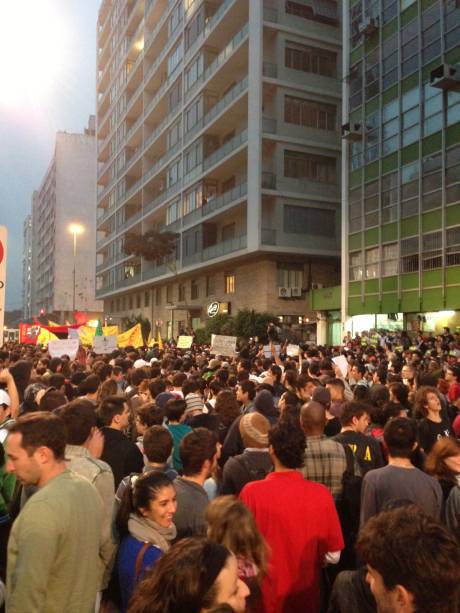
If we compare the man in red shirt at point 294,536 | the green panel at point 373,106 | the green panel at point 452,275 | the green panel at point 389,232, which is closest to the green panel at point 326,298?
the green panel at point 389,232

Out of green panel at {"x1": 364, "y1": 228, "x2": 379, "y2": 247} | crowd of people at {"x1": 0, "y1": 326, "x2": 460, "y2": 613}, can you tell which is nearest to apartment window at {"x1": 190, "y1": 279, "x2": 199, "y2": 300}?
green panel at {"x1": 364, "y1": 228, "x2": 379, "y2": 247}

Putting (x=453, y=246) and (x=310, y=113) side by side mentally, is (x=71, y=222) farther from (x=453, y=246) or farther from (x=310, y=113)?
(x=453, y=246)

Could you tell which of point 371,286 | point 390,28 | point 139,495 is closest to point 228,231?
point 371,286

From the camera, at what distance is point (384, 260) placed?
28.9 meters

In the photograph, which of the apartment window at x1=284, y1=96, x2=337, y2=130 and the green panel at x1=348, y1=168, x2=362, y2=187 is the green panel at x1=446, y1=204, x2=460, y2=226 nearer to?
the green panel at x1=348, y1=168, x2=362, y2=187

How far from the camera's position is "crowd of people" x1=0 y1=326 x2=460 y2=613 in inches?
77.1

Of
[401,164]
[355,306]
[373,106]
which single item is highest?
[373,106]

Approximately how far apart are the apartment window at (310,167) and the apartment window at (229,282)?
8.60 metres

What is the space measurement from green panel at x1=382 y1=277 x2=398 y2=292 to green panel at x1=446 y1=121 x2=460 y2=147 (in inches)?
273

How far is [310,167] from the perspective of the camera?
35.5 meters

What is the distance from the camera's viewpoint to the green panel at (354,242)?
30734 millimetres

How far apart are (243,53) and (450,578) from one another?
3788cm

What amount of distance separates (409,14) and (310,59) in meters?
9.19

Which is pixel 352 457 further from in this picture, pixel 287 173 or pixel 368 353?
pixel 287 173
